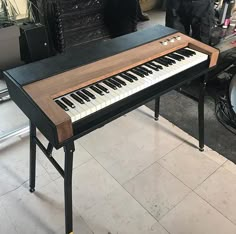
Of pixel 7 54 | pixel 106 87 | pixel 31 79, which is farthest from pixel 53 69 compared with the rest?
pixel 7 54

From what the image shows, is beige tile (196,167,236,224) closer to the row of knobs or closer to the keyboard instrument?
the keyboard instrument

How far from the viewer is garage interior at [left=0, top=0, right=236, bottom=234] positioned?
1.31 metres

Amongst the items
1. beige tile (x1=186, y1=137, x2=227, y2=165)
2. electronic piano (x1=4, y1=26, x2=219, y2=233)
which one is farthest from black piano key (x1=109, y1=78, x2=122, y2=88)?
beige tile (x1=186, y1=137, x2=227, y2=165)

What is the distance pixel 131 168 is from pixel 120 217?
0.33 metres

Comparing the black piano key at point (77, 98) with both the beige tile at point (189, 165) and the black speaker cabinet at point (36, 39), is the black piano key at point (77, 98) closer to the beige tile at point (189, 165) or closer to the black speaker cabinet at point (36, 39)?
the beige tile at point (189, 165)

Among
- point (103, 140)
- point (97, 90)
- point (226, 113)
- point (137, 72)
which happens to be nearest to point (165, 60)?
point (137, 72)

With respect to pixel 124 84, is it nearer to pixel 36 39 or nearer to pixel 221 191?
pixel 221 191

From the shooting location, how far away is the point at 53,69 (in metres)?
1.06

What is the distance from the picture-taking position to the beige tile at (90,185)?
4.60 feet

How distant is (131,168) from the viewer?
1578 mm

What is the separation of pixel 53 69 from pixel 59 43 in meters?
1.47

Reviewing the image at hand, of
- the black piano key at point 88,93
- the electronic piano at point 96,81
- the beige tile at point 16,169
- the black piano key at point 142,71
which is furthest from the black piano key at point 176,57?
the beige tile at point 16,169

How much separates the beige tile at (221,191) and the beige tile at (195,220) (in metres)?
0.04

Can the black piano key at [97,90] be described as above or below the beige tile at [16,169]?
above
